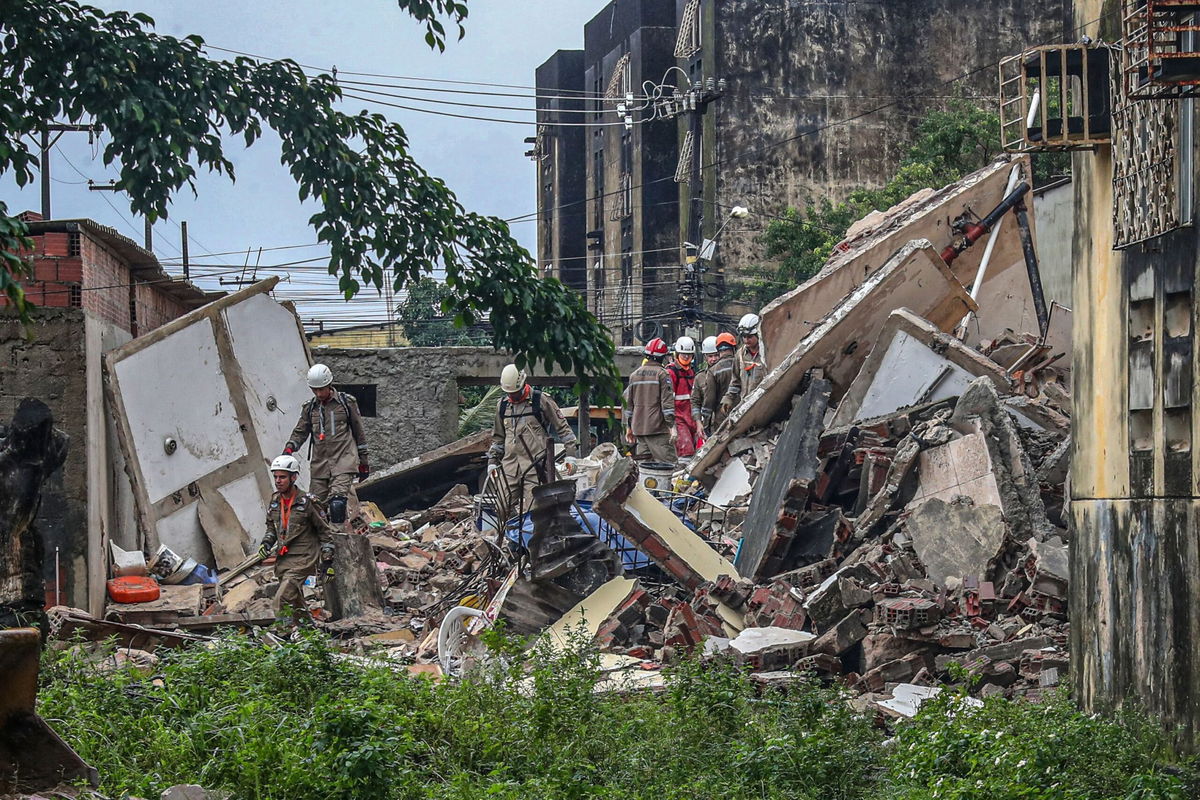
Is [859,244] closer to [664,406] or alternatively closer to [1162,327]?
[664,406]

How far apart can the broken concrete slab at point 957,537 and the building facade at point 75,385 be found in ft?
21.9

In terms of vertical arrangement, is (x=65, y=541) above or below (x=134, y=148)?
below

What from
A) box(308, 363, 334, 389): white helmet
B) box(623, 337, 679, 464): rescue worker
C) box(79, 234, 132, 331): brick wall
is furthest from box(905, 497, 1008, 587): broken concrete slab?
box(79, 234, 132, 331): brick wall

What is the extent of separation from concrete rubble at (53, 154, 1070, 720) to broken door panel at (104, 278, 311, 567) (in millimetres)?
1152

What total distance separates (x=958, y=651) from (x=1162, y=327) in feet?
8.73

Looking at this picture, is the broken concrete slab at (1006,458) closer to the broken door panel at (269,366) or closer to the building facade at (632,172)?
the broken door panel at (269,366)

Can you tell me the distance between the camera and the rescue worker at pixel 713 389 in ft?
50.0

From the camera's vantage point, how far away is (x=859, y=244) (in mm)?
16109

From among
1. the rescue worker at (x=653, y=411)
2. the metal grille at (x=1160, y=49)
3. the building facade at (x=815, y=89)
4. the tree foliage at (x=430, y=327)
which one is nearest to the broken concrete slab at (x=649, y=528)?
the metal grille at (x=1160, y=49)

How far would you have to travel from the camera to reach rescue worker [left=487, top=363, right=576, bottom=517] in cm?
1120

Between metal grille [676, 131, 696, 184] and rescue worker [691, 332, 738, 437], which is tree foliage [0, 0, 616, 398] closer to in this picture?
rescue worker [691, 332, 738, 437]

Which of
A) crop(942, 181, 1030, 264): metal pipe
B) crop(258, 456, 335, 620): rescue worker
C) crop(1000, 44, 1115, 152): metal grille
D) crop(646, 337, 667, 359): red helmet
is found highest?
crop(942, 181, 1030, 264): metal pipe

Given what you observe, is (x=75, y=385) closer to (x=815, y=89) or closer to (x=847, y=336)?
(x=847, y=336)

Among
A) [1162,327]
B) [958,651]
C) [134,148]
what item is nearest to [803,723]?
[958,651]
